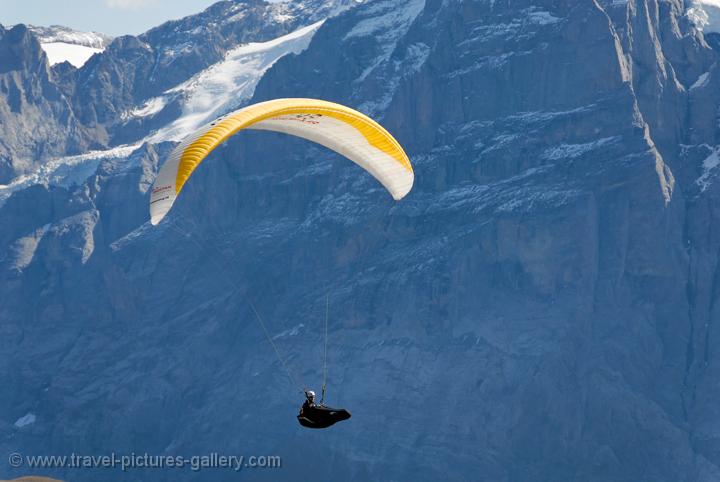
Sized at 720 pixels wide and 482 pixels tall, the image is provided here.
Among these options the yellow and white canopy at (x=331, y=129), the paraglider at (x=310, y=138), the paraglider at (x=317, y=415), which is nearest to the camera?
the paraglider at (x=310, y=138)

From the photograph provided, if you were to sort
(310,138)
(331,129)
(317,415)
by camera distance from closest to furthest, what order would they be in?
1. (317,415)
2. (310,138)
3. (331,129)

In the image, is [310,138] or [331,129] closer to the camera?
[310,138]

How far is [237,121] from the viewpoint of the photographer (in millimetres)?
87250

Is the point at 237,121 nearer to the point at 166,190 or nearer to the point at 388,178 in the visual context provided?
the point at 166,190

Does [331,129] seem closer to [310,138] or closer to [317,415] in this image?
[310,138]

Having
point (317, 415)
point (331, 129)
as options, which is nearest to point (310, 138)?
point (331, 129)

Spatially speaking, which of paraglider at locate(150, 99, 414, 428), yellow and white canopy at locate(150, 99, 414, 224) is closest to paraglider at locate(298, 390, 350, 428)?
paraglider at locate(150, 99, 414, 428)

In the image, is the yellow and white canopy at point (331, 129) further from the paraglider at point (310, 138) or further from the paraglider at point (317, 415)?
the paraglider at point (317, 415)

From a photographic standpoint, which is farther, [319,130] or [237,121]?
[319,130]

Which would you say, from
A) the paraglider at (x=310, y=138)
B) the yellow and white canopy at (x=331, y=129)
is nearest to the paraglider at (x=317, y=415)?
the paraglider at (x=310, y=138)

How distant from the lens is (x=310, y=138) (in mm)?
95438

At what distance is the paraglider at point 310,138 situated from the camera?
3319 inches

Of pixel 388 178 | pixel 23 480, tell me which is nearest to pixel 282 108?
pixel 388 178

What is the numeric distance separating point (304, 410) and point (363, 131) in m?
15.7
